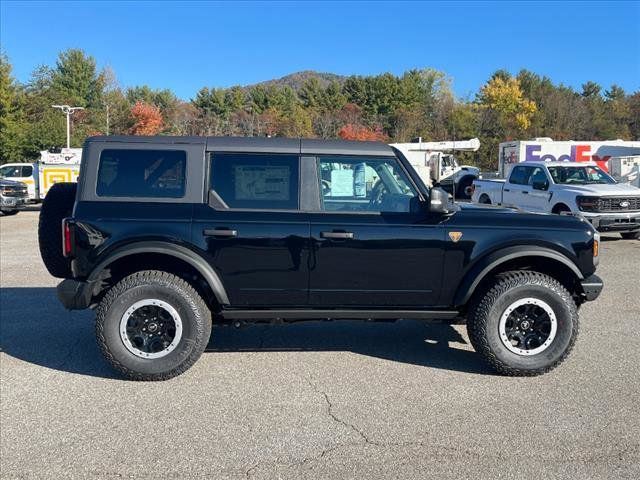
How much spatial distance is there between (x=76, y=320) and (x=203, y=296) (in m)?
2.29

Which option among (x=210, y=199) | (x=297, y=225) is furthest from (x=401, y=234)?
(x=210, y=199)

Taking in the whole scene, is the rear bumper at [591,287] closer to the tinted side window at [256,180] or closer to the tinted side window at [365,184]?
the tinted side window at [365,184]

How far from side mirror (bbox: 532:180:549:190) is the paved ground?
7.65 metres

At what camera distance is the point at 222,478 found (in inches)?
125

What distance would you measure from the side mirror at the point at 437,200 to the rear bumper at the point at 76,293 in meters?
2.77

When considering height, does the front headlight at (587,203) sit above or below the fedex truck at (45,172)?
below

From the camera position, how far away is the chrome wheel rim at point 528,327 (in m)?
4.66

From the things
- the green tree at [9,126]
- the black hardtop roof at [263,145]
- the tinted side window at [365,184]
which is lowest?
the tinted side window at [365,184]

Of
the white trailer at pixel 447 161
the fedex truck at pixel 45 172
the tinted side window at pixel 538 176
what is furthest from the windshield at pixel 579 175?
the fedex truck at pixel 45 172

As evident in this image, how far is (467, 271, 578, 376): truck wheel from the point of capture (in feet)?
15.2

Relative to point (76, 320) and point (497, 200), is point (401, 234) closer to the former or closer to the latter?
point (76, 320)

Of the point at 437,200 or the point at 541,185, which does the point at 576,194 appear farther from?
the point at 437,200

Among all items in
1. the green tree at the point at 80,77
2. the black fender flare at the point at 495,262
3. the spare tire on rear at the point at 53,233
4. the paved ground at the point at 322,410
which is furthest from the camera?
the green tree at the point at 80,77

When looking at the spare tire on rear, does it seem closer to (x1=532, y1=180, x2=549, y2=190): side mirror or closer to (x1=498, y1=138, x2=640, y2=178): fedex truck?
(x1=532, y1=180, x2=549, y2=190): side mirror
